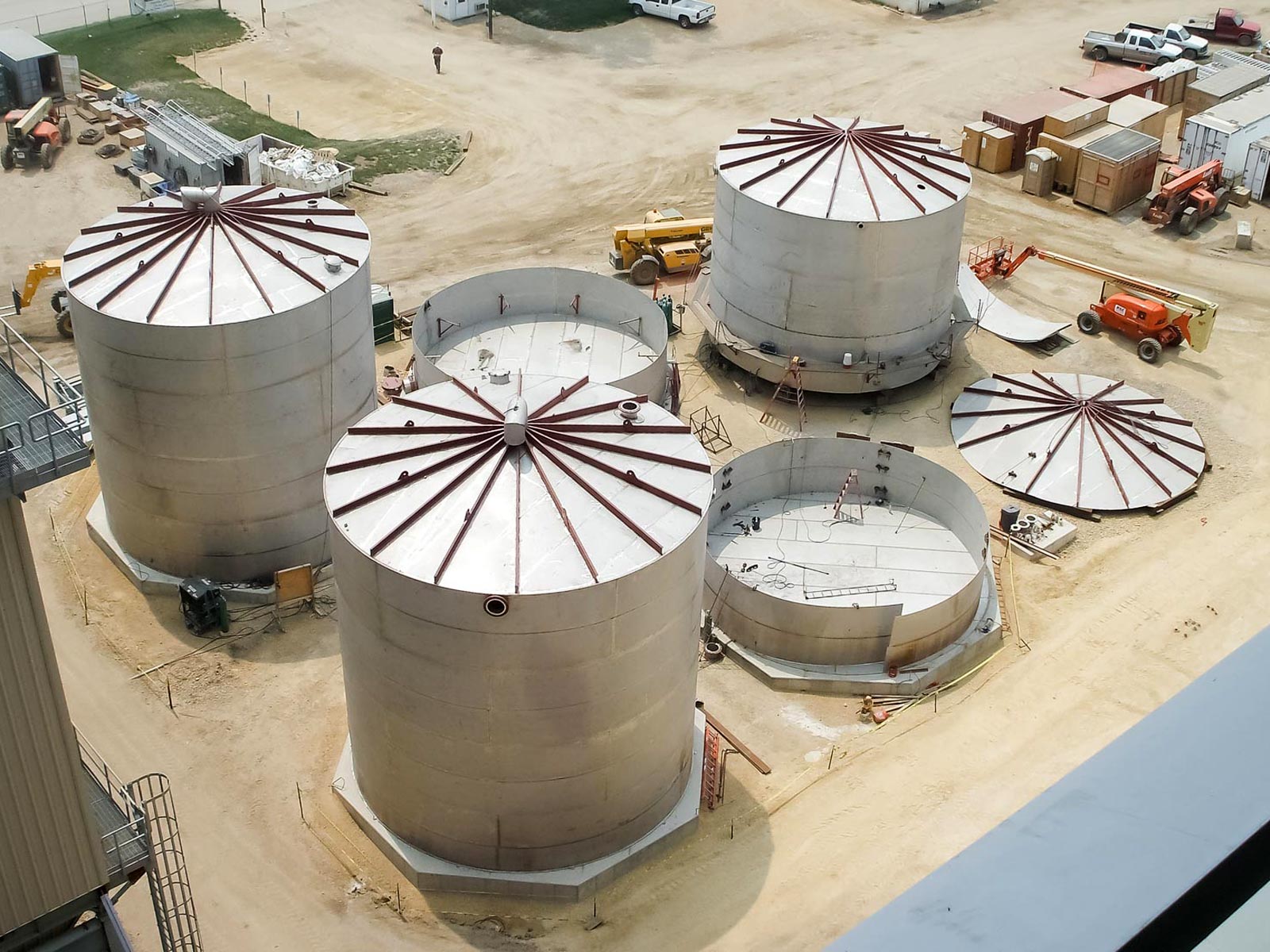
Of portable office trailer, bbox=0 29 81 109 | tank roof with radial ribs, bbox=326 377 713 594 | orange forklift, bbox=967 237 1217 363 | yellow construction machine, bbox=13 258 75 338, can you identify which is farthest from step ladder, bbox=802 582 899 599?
portable office trailer, bbox=0 29 81 109

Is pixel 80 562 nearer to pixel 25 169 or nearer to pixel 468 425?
pixel 468 425

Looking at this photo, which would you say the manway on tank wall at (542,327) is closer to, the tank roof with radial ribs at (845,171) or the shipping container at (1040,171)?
the tank roof with radial ribs at (845,171)

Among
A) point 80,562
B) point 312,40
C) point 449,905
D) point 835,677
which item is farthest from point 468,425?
point 312,40

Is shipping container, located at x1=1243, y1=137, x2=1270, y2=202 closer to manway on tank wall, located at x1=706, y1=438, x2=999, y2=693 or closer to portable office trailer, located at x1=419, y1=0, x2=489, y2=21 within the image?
manway on tank wall, located at x1=706, y1=438, x2=999, y2=693

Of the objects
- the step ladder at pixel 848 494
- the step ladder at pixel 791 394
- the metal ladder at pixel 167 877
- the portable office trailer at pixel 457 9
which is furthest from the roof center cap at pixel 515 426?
the portable office trailer at pixel 457 9

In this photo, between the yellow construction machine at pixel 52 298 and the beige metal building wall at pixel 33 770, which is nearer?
the beige metal building wall at pixel 33 770

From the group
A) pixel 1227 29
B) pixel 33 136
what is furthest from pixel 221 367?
pixel 1227 29
